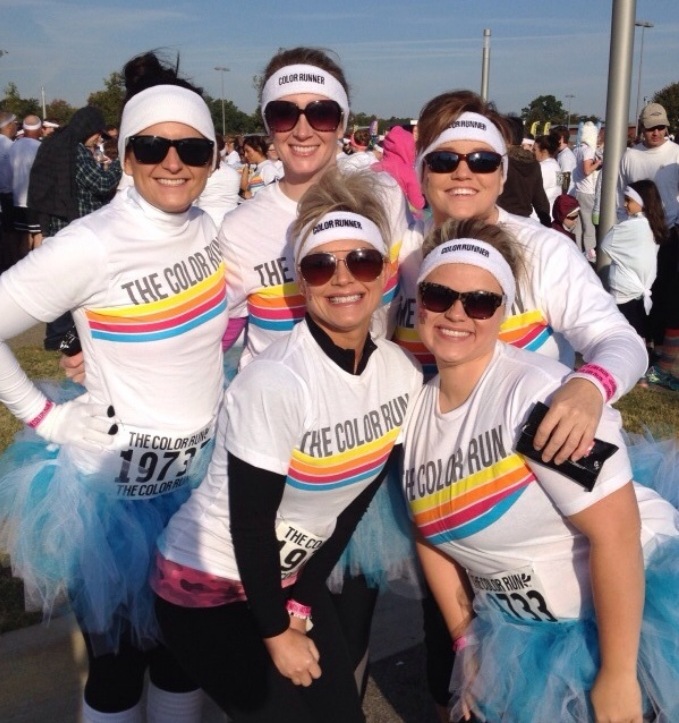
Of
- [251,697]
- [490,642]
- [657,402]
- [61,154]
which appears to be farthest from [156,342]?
[61,154]

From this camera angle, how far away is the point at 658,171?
381 inches

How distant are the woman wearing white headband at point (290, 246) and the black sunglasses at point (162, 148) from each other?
15.1 inches

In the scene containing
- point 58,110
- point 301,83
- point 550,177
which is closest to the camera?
point 301,83

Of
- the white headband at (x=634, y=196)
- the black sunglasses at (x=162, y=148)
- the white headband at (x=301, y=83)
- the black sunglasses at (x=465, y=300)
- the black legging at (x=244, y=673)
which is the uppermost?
the white headband at (x=301, y=83)

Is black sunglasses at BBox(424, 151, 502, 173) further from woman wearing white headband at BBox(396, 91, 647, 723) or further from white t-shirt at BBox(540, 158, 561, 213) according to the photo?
white t-shirt at BBox(540, 158, 561, 213)

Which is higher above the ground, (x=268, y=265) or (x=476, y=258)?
(x=476, y=258)

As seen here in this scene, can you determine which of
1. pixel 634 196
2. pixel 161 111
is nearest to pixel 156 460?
pixel 161 111

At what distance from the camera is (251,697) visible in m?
2.33

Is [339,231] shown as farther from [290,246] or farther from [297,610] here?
[297,610]

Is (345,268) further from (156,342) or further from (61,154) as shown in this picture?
(61,154)

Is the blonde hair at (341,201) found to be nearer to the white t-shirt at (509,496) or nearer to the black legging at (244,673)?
the white t-shirt at (509,496)

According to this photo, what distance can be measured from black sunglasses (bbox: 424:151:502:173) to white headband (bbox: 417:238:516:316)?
0.42 meters

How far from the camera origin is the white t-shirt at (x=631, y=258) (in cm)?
775

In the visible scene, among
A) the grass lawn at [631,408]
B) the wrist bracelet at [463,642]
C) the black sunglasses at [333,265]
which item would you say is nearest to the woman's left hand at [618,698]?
the wrist bracelet at [463,642]
